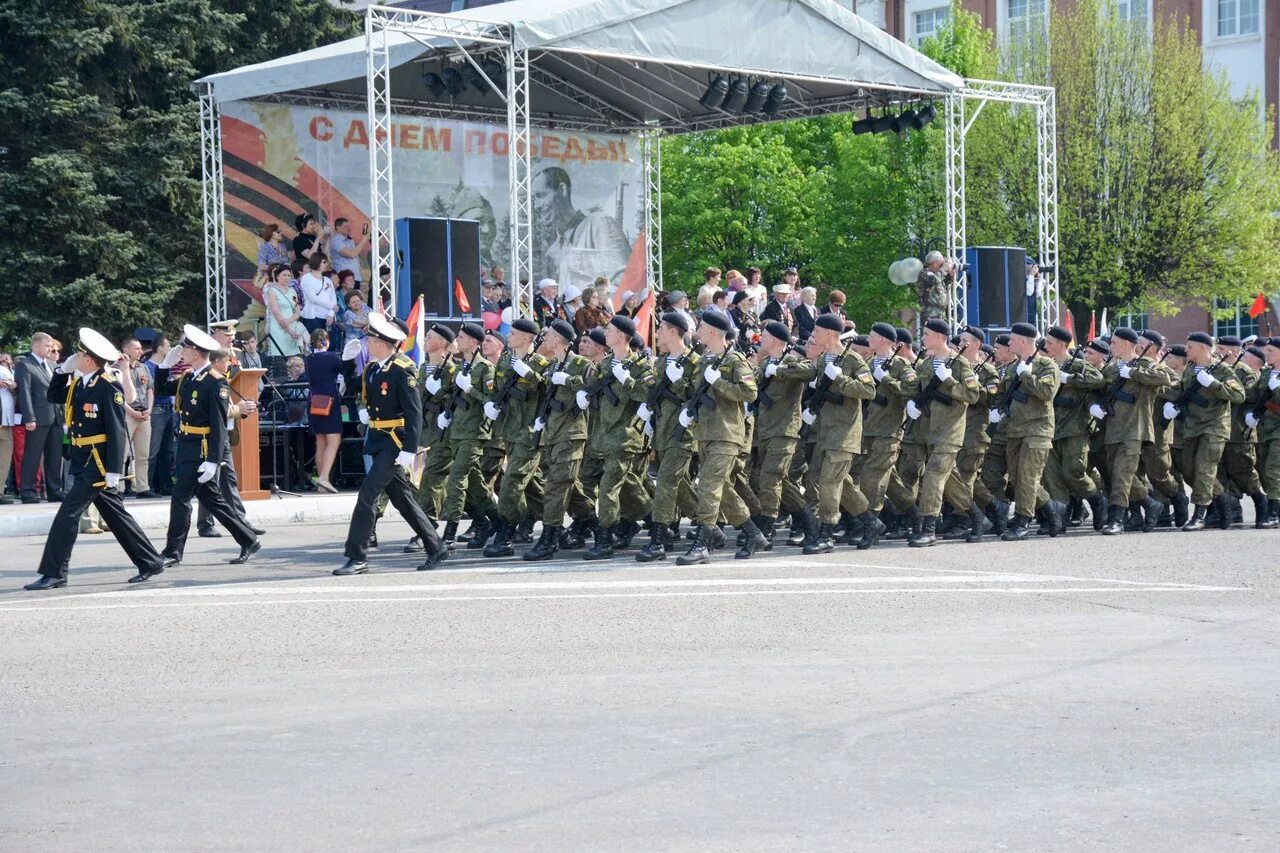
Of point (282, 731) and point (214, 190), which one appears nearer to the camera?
point (282, 731)

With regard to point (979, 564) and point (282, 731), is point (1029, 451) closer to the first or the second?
point (979, 564)

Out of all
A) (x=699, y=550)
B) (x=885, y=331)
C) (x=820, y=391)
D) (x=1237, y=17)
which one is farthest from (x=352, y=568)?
(x=1237, y=17)

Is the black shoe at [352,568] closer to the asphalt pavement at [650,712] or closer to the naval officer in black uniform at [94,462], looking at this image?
the asphalt pavement at [650,712]

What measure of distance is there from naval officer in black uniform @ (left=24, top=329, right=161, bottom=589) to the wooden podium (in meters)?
5.78

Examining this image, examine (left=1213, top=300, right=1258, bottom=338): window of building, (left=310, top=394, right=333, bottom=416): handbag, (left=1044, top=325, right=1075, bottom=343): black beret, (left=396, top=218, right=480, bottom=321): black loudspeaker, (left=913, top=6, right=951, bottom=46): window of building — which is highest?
(left=913, top=6, right=951, bottom=46): window of building

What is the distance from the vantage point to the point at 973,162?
40.1 metres

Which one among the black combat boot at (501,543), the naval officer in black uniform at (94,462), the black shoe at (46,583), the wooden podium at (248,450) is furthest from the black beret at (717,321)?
the wooden podium at (248,450)

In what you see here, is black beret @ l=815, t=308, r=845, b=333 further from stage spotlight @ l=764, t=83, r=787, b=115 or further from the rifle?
stage spotlight @ l=764, t=83, r=787, b=115

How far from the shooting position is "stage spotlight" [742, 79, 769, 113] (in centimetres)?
2466

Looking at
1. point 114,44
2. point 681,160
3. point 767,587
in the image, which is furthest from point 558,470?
point 681,160

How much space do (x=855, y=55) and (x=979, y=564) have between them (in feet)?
42.2

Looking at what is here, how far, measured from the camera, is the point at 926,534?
47.0ft

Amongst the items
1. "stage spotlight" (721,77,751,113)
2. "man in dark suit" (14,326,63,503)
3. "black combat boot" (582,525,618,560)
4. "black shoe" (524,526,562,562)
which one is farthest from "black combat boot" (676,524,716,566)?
"stage spotlight" (721,77,751,113)

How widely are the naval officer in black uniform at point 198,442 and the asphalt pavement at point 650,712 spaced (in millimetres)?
1170
